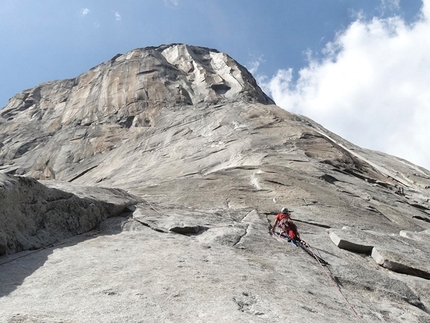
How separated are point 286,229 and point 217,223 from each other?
5.87 feet

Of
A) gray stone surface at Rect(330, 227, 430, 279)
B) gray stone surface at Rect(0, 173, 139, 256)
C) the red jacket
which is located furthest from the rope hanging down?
gray stone surface at Rect(0, 173, 139, 256)

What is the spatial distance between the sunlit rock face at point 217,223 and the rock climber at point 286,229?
446 millimetres

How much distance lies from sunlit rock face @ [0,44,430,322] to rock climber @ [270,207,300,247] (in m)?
0.45

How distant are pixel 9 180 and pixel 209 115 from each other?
1961 cm

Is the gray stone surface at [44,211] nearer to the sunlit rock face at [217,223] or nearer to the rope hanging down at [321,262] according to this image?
the sunlit rock face at [217,223]

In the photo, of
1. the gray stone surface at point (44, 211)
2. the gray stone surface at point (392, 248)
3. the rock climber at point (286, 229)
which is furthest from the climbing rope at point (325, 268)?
the gray stone surface at point (44, 211)

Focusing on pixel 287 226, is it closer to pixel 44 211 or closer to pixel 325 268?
pixel 325 268

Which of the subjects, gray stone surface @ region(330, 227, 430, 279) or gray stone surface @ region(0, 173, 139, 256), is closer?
gray stone surface @ region(0, 173, 139, 256)

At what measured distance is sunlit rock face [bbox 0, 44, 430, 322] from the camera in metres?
6.08

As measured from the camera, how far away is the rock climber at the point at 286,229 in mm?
9984

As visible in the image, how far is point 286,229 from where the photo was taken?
33.9ft

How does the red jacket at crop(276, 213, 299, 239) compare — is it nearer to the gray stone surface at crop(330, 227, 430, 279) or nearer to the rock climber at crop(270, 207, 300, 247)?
the rock climber at crop(270, 207, 300, 247)

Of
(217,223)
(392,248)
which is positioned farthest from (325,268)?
(217,223)

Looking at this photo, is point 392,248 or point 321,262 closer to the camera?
point 321,262
